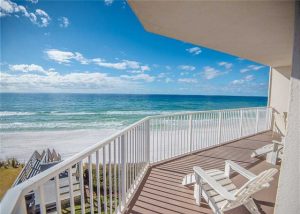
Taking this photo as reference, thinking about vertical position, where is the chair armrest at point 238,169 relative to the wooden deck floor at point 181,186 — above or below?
above

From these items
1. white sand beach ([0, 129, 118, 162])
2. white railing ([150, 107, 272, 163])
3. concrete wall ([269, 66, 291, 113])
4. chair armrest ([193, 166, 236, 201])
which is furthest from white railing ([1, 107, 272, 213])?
white sand beach ([0, 129, 118, 162])

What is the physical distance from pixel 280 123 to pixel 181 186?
5.97 m

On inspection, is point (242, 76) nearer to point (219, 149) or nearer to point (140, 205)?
point (219, 149)

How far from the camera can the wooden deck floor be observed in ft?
8.31

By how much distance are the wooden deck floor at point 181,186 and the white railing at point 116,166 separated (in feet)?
0.73

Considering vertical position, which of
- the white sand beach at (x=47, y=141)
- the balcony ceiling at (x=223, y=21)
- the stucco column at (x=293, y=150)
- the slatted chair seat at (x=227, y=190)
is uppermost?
the balcony ceiling at (x=223, y=21)

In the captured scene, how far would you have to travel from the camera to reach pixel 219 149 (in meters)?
5.16

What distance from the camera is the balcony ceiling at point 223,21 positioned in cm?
226

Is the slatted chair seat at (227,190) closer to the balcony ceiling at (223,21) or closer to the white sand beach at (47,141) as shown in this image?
the balcony ceiling at (223,21)

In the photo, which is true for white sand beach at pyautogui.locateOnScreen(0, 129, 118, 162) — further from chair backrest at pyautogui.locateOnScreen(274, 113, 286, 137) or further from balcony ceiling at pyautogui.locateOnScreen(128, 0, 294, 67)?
chair backrest at pyautogui.locateOnScreen(274, 113, 286, 137)

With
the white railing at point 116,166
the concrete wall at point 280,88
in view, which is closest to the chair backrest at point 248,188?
the white railing at point 116,166

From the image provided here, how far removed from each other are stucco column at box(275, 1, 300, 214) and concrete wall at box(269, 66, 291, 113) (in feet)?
20.7

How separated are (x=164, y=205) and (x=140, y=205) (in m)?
0.36

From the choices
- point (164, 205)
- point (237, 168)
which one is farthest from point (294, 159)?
point (164, 205)
